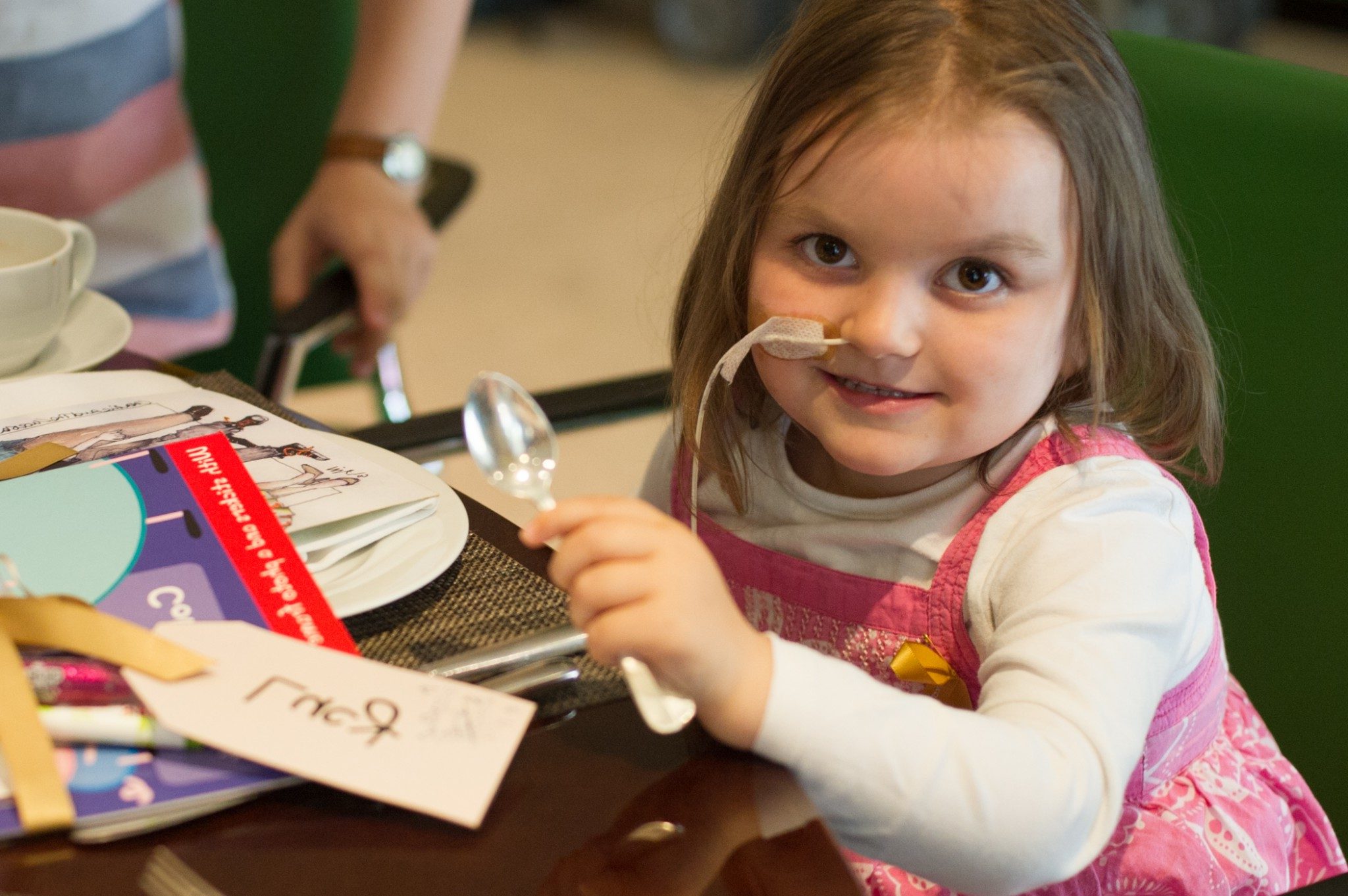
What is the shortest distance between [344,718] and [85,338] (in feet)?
1.61

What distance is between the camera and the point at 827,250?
0.74 meters

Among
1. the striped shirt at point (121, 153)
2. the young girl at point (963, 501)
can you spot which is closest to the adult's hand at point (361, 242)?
the striped shirt at point (121, 153)

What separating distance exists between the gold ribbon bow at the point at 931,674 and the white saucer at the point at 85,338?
0.53 meters

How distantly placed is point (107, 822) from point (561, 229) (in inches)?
117

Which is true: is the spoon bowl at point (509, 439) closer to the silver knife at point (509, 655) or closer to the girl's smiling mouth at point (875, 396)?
the silver knife at point (509, 655)

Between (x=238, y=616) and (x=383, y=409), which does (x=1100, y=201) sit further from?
(x=383, y=409)

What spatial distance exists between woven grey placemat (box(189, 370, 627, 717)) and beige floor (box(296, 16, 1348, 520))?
75 centimetres

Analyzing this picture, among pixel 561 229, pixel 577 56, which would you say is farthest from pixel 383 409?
pixel 577 56

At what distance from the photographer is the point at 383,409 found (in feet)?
A: 4.51

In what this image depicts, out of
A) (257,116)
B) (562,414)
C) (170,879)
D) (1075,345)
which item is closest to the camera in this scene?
(170,879)

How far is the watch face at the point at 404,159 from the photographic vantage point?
4.21 feet

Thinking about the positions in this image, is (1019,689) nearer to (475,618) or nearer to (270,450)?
(475,618)

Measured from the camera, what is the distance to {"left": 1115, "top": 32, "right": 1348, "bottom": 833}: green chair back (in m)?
0.81

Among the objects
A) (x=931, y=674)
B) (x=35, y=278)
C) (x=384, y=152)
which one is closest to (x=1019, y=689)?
(x=931, y=674)
